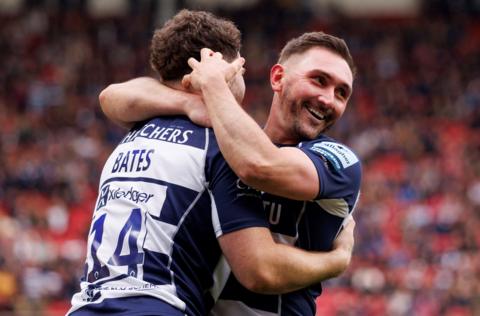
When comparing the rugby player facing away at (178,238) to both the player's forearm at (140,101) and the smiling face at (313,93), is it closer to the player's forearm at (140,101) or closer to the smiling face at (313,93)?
the player's forearm at (140,101)

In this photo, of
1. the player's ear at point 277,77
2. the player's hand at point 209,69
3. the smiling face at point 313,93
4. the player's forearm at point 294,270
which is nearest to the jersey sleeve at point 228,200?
the player's forearm at point 294,270

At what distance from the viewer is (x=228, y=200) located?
3.65 m

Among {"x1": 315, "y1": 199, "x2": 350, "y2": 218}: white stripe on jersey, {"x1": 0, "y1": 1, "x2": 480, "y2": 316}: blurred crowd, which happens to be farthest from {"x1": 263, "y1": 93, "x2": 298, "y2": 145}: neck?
{"x1": 0, "y1": 1, "x2": 480, "y2": 316}: blurred crowd

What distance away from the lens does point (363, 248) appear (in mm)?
16203

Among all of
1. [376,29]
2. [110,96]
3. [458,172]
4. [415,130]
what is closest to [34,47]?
[376,29]

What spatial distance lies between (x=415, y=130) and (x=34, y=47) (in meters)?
10.0

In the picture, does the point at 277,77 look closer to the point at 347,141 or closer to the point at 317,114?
the point at 317,114

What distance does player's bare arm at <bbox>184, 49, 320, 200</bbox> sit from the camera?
3654 mm

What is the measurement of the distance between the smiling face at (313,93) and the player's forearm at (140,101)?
454 millimetres

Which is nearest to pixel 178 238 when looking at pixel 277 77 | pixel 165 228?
pixel 165 228

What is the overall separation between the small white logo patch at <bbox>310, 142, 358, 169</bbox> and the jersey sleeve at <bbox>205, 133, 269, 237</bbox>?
1.08ft

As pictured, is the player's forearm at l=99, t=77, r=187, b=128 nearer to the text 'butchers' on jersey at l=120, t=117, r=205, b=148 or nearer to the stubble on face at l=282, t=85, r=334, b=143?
the text 'butchers' on jersey at l=120, t=117, r=205, b=148

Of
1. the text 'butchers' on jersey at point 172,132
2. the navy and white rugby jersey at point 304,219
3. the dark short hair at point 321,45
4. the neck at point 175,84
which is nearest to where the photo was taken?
the text 'butchers' on jersey at point 172,132

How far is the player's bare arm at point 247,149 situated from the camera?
3.65 metres
